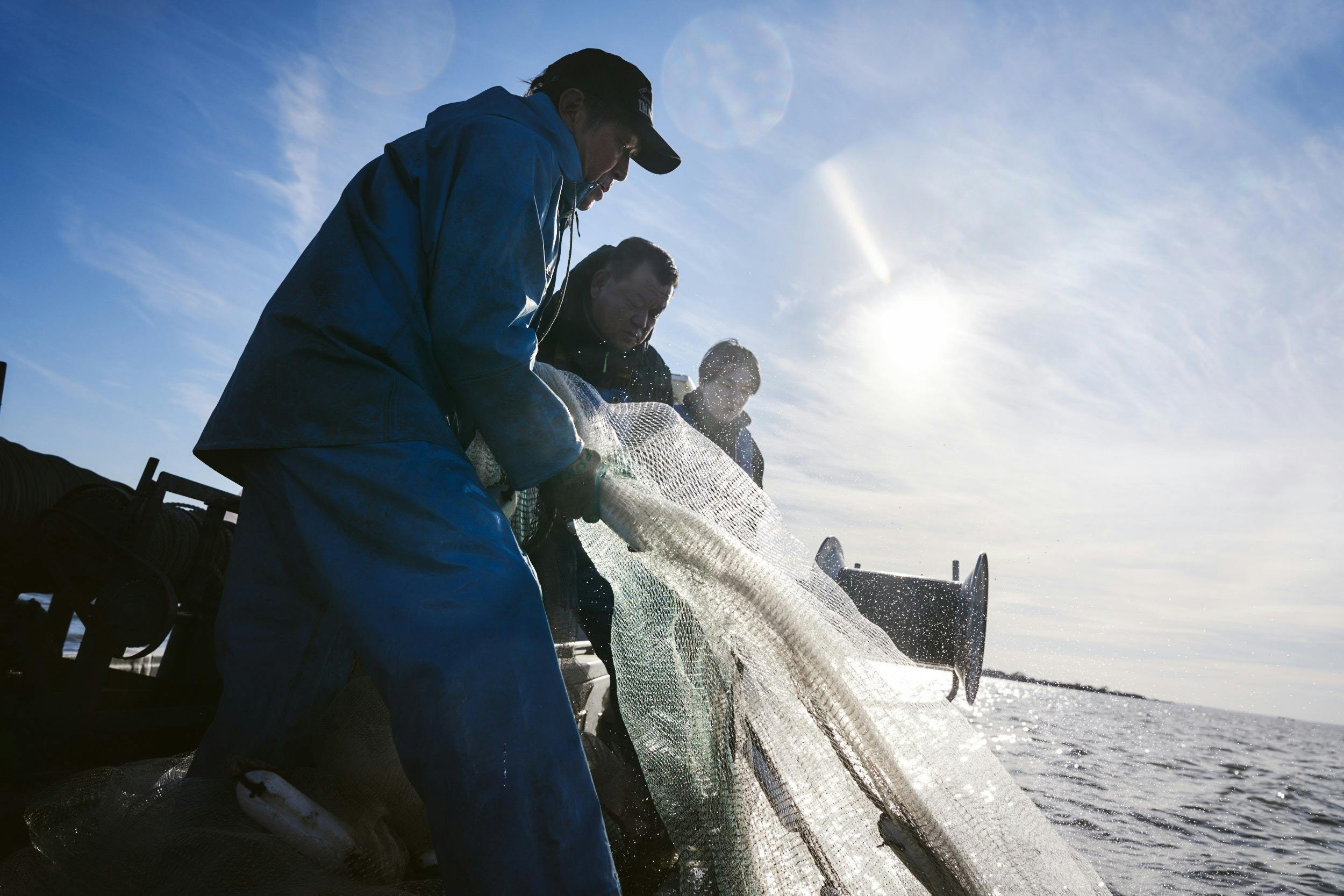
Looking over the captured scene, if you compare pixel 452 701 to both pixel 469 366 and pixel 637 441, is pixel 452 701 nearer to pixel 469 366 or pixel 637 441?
pixel 469 366

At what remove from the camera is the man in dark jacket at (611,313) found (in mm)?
2982

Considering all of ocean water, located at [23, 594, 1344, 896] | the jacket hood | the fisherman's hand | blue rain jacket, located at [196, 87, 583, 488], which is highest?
A: the jacket hood

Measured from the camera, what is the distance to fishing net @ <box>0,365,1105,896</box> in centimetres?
126

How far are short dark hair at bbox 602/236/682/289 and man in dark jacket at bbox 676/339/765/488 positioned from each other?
2.95 ft

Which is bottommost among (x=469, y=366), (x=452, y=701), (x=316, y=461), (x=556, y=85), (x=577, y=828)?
(x=577, y=828)

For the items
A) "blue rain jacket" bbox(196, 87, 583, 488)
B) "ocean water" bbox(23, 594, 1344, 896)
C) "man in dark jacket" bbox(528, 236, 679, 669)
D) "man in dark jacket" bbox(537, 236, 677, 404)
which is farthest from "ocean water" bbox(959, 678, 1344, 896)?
"blue rain jacket" bbox(196, 87, 583, 488)

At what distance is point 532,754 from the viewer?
1104 mm

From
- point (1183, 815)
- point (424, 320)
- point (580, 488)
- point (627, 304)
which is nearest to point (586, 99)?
point (424, 320)

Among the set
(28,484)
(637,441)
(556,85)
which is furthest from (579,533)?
(28,484)

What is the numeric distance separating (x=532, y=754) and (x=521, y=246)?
886 millimetres

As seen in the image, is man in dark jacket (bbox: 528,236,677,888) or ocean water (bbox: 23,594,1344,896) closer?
man in dark jacket (bbox: 528,236,677,888)

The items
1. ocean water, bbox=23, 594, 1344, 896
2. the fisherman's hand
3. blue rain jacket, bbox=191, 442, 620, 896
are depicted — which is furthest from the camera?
ocean water, bbox=23, 594, 1344, 896

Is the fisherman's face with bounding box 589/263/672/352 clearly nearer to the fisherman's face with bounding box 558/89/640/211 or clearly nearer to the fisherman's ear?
the fisherman's face with bounding box 558/89/640/211

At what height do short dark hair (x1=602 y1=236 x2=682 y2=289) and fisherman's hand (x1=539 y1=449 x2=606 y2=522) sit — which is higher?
short dark hair (x1=602 y1=236 x2=682 y2=289)
